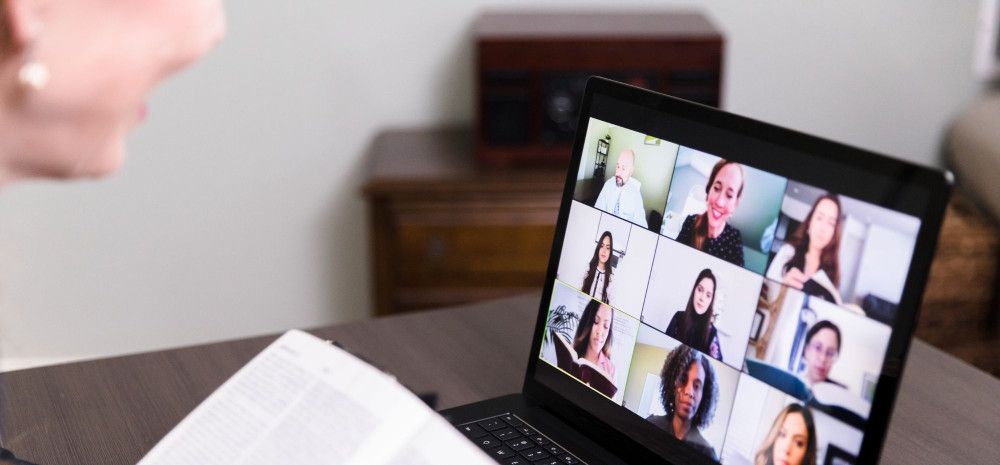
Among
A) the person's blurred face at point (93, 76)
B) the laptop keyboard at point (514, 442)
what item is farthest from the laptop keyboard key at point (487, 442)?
the person's blurred face at point (93, 76)

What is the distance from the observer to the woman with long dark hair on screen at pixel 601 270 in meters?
0.81

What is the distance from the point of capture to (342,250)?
236 cm

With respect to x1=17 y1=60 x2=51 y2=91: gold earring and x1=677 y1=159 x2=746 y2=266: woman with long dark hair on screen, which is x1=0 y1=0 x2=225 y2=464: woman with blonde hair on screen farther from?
x1=677 y1=159 x2=746 y2=266: woman with long dark hair on screen

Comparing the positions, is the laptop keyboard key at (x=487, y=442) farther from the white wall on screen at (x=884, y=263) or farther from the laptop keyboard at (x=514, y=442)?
Result: the white wall on screen at (x=884, y=263)

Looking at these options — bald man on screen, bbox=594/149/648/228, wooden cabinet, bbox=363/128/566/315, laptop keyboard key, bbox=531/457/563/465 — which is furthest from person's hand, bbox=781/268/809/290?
wooden cabinet, bbox=363/128/566/315

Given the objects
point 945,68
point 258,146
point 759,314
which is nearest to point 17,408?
point 759,314

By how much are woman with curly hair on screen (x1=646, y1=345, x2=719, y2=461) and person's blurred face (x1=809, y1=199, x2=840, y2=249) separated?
0.42 feet

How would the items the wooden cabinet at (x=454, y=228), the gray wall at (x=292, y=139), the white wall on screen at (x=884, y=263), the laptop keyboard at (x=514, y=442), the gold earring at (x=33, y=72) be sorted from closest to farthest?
the gold earring at (x=33, y=72) → the white wall on screen at (x=884, y=263) → the laptop keyboard at (x=514, y=442) → the wooden cabinet at (x=454, y=228) → the gray wall at (x=292, y=139)

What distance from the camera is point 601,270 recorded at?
82 centimetres

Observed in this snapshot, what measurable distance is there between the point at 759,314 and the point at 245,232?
5.87ft

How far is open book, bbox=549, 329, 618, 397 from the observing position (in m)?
0.82

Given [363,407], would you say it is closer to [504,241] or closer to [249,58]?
[504,241]

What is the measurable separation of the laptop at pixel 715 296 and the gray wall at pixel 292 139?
56.9 inches

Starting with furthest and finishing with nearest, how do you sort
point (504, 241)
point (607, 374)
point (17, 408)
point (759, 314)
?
point (504, 241) → point (17, 408) → point (607, 374) → point (759, 314)
